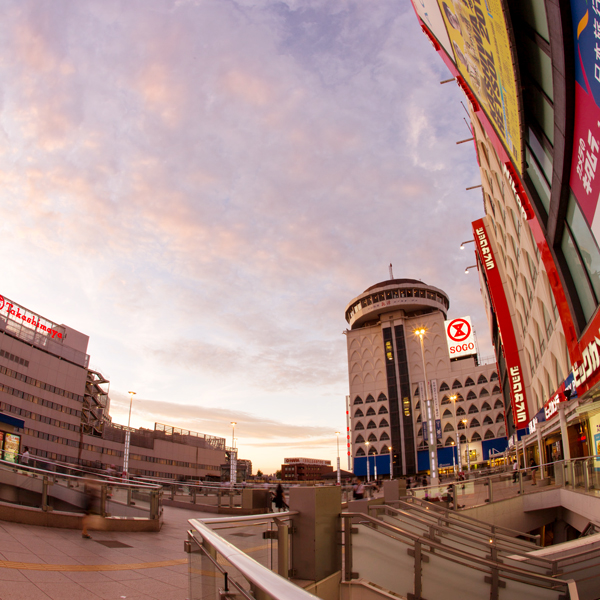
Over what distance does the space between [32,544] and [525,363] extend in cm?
3836

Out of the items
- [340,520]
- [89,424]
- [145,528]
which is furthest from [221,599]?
[89,424]

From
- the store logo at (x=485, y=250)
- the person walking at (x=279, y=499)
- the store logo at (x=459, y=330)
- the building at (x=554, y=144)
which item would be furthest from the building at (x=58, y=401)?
the store logo at (x=459, y=330)

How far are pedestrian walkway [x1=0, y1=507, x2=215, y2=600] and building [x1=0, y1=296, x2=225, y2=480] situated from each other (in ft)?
123

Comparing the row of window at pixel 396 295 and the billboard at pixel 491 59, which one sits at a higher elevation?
the row of window at pixel 396 295

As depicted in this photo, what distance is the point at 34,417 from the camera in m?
55.6

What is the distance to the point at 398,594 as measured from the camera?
625cm

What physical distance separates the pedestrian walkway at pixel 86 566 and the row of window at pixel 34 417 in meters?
Result: 51.8

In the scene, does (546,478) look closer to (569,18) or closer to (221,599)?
(569,18)

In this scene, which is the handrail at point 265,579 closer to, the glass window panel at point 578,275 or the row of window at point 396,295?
the glass window panel at point 578,275

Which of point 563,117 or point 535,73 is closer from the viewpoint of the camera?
point 563,117

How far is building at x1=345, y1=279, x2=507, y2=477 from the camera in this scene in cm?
7656

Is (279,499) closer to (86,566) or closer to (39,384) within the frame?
(86,566)

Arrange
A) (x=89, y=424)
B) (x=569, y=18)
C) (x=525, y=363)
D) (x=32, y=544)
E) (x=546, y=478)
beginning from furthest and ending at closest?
(x=89, y=424), (x=525, y=363), (x=546, y=478), (x=569, y=18), (x=32, y=544)

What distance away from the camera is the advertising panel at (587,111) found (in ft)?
29.3
